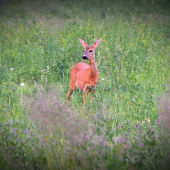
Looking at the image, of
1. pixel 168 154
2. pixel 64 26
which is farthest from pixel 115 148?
pixel 64 26

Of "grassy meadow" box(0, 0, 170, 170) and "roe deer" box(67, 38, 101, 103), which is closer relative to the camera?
"grassy meadow" box(0, 0, 170, 170)

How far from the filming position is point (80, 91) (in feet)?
19.1

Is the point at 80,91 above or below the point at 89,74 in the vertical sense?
below

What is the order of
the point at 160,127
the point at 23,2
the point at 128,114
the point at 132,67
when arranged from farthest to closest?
1. the point at 23,2
2. the point at 132,67
3. the point at 128,114
4. the point at 160,127

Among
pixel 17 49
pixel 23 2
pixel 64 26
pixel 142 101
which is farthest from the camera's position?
pixel 23 2

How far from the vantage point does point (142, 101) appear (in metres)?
4.08

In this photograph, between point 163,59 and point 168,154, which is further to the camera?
point 163,59

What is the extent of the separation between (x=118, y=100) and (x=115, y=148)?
1662mm

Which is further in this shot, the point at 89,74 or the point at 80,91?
the point at 80,91

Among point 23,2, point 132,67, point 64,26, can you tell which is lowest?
point 132,67

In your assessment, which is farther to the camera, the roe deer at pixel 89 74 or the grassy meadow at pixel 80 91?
the roe deer at pixel 89 74

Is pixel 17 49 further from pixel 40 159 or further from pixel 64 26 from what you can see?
pixel 40 159

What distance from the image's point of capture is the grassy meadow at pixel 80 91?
270 cm

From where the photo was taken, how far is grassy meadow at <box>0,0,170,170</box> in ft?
8.87
